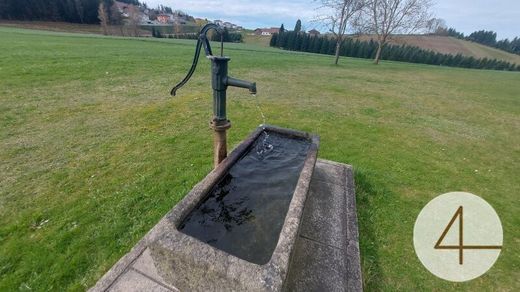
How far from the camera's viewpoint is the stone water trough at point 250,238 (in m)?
1.59

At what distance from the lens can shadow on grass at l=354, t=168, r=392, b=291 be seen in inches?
96.3

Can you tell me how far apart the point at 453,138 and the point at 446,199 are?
3507 mm

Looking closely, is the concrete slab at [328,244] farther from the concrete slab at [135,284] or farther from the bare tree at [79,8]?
the bare tree at [79,8]

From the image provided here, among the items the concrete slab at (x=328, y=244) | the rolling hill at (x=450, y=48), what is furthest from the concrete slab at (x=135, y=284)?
the rolling hill at (x=450, y=48)

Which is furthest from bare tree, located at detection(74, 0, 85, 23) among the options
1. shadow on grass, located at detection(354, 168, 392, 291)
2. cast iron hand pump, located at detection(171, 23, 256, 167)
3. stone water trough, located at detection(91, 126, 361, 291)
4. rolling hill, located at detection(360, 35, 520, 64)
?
shadow on grass, located at detection(354, 168, 392, 291)

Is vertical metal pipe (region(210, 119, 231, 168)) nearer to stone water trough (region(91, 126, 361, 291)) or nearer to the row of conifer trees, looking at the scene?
stone water trough (region(91, 126, 361, 291))

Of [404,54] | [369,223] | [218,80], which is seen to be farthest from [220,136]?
[404,54]

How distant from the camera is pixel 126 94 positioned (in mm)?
8094

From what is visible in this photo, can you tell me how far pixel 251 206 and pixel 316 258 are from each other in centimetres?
78

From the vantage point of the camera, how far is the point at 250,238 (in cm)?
198

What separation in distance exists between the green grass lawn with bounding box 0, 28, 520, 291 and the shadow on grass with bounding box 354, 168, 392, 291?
0.6 inches

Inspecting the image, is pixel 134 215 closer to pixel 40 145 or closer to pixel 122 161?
pixel 122 161

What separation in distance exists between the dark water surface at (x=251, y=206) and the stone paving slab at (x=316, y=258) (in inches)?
10.7

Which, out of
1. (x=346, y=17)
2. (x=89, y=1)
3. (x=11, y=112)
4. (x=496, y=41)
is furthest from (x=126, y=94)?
(x=496, y=41)
